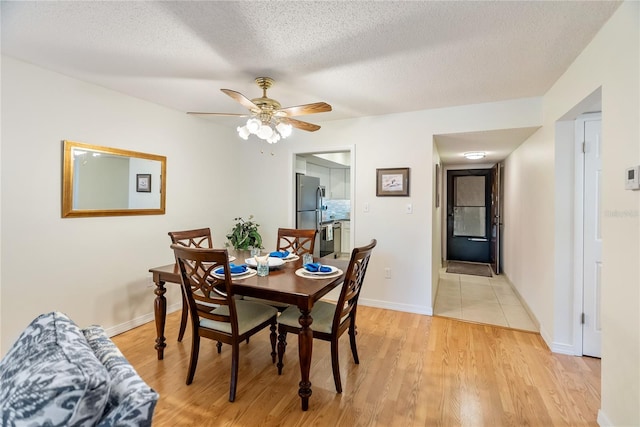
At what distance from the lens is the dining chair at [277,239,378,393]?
75.0 inches

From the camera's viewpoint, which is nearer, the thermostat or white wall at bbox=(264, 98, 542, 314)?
the thermostat

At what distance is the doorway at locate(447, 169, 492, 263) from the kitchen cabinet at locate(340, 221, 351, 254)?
2.07 metres

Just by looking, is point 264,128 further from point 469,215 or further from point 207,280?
point 469,215

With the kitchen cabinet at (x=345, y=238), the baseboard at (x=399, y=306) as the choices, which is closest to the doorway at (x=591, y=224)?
the baseboard at (x=399, y=306)

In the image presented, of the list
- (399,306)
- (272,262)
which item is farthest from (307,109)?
(399,306)

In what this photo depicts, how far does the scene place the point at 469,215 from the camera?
241 inches

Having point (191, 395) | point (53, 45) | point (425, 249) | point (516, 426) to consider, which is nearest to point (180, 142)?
point (53, 45)

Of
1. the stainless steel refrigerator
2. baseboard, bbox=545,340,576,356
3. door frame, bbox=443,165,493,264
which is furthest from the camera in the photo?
door frame, bbox=443,165,493,264

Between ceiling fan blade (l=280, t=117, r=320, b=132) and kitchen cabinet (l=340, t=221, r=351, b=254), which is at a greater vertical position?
ceiling fan blade (l=280, t=117, r=320, b=132)

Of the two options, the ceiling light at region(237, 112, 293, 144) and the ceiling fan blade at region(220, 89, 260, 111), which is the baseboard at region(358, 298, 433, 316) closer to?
the ceiling light at region(237, 112, 293, 144)

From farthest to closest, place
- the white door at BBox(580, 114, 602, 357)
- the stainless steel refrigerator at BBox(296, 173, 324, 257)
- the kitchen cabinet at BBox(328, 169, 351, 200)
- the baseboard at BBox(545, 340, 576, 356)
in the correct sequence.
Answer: the kitchen cabinet at BBox(328, 169, 351, 200)
the stainless steel refrigerator at BBox(296, 173, 324, 257)
the baseboard at BBox(545, 340, 576, 356)
the white door at BBox(580, 114, 602, 357)

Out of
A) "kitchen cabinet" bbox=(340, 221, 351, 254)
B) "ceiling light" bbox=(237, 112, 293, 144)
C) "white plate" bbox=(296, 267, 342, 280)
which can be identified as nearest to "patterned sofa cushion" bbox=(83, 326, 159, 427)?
"white plate" bbox=(296, 267, 342, 280)

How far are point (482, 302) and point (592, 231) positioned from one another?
5.50 ft

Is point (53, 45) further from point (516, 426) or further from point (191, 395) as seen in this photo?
point (516, 426)
